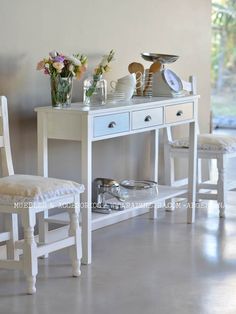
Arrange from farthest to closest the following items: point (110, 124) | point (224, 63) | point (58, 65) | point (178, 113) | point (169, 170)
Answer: point (224, 63), point (169, 170), point (178, 113), point (110, 124), point (58, 65)

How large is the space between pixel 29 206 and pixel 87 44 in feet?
5.14

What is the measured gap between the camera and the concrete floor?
3.32m

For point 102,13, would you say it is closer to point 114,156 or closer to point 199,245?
point 114,156

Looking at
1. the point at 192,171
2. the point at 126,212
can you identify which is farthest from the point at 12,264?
the point at 192,171

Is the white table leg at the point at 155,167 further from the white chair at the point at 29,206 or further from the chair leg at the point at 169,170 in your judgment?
the white chair at the point at 29,206

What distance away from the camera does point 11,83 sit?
13.3 ft

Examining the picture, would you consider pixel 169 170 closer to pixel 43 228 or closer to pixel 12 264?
pixel 43 228

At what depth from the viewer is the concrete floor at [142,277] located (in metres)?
3.32

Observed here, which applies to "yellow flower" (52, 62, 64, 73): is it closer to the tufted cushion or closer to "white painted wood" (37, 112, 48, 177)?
"white painted wood" (37, 112, 48, 177)

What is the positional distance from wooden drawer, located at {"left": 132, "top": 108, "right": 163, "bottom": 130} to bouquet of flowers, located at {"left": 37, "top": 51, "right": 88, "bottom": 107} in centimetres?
43

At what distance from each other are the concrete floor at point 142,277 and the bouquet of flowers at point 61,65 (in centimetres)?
106

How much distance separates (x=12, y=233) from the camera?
3812 millimetres

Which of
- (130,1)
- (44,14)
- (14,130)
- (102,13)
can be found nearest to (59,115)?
(14,130)

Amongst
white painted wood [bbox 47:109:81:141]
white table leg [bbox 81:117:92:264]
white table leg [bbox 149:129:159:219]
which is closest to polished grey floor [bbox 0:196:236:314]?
white table leg [bbox 81:117:92:264]
